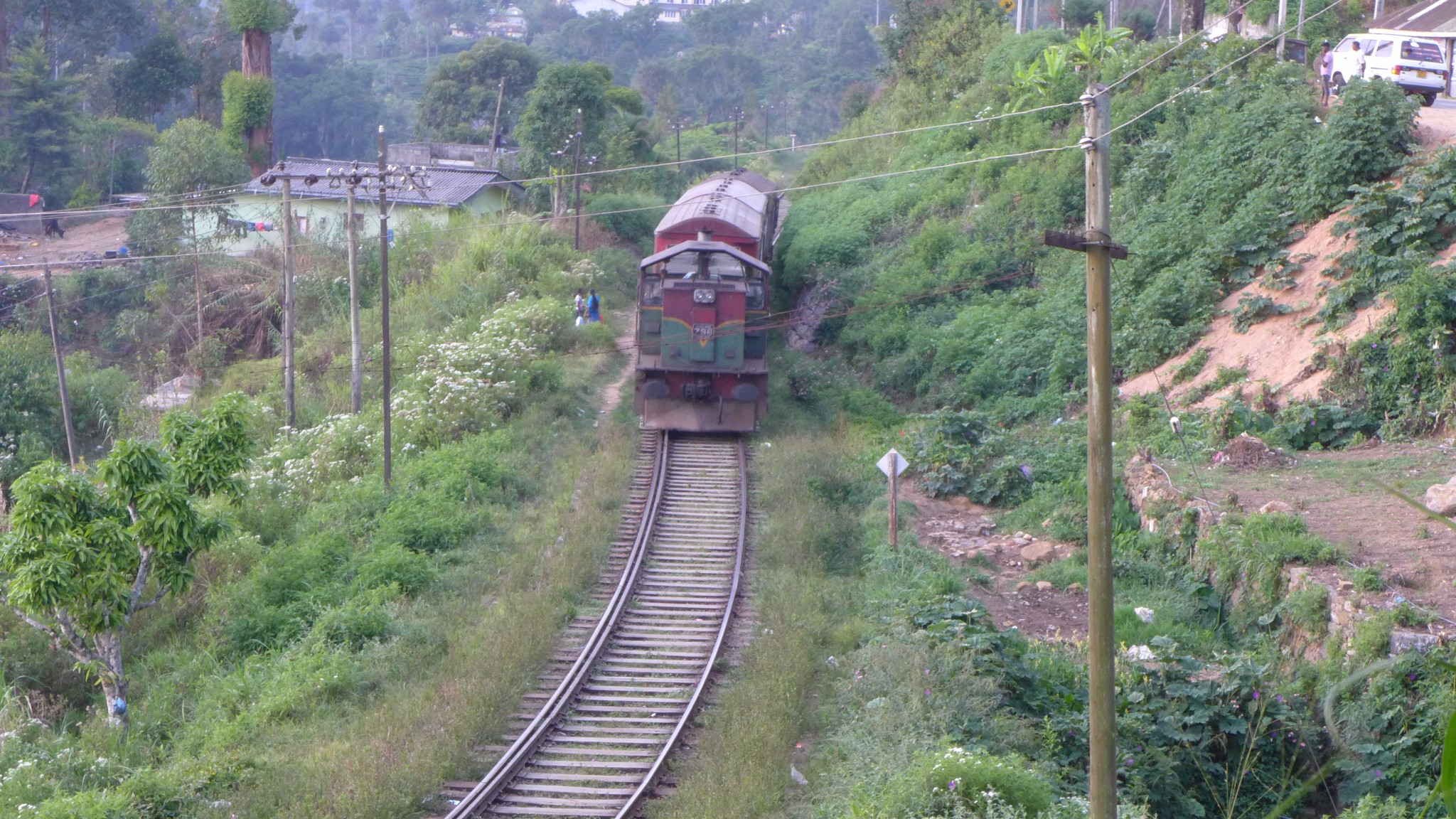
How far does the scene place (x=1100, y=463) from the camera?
654cm

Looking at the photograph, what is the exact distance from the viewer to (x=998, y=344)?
2184 centimetres

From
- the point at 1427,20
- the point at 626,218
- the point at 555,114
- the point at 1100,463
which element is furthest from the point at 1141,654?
the point at 555,114

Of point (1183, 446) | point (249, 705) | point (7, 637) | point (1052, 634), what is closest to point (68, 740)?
point (249, 705)

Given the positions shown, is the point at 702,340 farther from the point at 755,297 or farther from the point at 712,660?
the point at 712,660

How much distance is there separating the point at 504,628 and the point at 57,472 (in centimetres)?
475

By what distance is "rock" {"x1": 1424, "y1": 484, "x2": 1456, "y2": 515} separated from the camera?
1148 centimetres

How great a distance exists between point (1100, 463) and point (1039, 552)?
8.77 metres

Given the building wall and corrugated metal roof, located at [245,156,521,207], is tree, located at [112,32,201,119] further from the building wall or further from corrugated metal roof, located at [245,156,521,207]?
the building wall

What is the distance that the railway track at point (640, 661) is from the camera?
9789 mm

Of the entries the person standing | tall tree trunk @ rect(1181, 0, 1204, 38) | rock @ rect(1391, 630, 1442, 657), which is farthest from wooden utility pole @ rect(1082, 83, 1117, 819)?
tall tree trunk @ rect(1181, 0, 1204, 38)

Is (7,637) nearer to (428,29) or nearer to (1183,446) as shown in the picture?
(1183,446)

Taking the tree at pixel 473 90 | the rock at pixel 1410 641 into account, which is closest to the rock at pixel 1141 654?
the rock at pixel 1410 641

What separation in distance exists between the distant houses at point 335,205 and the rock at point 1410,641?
28.7 metres

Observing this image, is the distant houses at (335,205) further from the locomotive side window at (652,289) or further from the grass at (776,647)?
the grass at (776,647)
